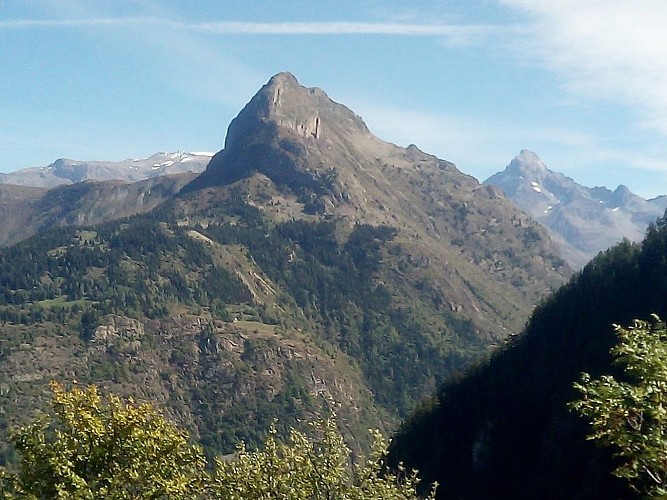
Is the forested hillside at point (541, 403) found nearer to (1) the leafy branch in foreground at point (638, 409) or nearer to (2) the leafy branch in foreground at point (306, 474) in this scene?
(2) the leafy branch in foreground at point (306, 474)

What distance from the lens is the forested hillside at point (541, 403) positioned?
367 ft

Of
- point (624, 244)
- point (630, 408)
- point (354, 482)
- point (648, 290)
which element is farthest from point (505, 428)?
point (630, 408)

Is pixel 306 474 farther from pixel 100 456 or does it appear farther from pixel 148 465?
pixel 100 456

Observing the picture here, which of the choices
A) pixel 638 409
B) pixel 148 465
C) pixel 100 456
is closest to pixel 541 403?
pixel 148 465

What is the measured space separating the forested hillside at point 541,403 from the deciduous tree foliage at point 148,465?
7560 cm

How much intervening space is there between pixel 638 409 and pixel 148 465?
70.3 feet

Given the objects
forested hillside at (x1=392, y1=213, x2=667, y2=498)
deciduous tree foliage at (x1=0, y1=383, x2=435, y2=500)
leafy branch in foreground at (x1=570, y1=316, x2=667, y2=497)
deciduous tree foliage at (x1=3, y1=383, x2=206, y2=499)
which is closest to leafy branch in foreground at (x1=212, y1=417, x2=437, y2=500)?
deciduous tree foliage at (x1=0, y1=383, x2=435, y2=500)

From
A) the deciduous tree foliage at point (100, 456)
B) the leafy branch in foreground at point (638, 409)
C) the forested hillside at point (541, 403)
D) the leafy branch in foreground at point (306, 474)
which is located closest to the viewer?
the leafy branch in foreground at point (638, 409)

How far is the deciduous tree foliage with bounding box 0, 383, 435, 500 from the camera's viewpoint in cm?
2984

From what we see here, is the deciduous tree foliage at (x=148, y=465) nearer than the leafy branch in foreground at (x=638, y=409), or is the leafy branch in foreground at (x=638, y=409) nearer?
the leafy branch in foreground at (x=638, y=409)

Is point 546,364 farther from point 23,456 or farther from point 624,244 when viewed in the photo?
point 23,456

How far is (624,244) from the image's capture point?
169 metres

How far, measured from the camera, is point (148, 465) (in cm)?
3098

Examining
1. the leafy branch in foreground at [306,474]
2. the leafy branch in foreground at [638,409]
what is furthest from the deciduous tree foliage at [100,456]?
the leafy branch in foreground at [638,409]
